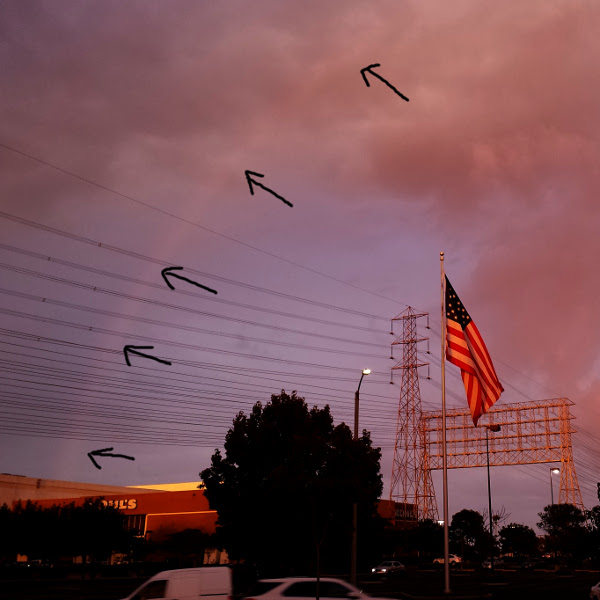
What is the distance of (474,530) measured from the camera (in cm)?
10894

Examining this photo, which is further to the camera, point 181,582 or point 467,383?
point 467,383

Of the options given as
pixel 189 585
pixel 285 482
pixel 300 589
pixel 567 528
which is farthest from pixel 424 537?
pixel 189 585

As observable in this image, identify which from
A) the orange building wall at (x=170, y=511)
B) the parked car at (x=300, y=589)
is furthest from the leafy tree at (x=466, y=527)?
the parked car at (x=300, y=589)

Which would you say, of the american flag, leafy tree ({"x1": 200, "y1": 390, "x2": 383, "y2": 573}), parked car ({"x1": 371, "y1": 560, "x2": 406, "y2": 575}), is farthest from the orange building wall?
the american flag

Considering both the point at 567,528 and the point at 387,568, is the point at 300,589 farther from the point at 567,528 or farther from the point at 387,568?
the point at 567,528

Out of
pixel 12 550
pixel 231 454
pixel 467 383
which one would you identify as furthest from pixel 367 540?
pixel 12 550

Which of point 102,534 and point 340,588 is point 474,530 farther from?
point 340,588

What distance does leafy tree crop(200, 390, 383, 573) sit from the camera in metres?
30.6

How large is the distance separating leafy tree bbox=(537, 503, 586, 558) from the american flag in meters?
42.7

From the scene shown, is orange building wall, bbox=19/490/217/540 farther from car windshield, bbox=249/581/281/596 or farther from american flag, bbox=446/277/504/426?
car windshield, bbox=249/581/281/596

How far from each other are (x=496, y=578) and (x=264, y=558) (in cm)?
2659

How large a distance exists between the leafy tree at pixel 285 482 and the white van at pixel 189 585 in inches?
398

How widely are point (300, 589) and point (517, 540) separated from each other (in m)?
128

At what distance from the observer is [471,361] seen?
29344 millimetres
